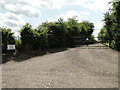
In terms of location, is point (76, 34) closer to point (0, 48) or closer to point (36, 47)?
point (36, 47)

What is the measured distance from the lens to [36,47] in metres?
9.62

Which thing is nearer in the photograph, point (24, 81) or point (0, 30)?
point (24, 81)

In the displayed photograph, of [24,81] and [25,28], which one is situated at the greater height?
[25,28]

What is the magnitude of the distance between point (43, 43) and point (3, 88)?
22.4 ft

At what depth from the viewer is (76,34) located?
16.5m

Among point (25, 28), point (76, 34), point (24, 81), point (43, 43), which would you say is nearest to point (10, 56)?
point (25, 28)

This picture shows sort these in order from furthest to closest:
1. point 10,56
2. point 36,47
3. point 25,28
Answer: point 36,47 < point 25,28 < point 10,56

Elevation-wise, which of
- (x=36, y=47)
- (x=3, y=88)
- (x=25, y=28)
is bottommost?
(x=3, y=88)

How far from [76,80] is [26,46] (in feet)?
21.2

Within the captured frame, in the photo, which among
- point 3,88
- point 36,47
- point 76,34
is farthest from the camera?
point 76,34

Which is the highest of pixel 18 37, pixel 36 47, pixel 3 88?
pixel 18 37

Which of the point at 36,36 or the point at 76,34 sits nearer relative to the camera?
the point at 36,36

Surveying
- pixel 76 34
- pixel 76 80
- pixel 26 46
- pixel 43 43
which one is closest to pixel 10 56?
pixel 26 46

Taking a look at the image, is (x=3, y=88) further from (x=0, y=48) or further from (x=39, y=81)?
(x=0, y=48)
